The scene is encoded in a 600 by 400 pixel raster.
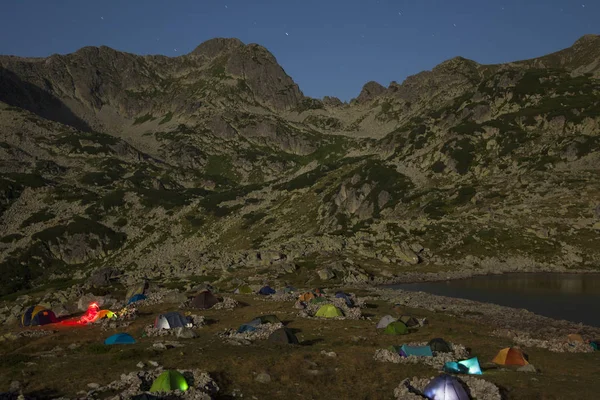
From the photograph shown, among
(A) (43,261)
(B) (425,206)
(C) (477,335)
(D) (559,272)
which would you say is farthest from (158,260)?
(C) (477,335)

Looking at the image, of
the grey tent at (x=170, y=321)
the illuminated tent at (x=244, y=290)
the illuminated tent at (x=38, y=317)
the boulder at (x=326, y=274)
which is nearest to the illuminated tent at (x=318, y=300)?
the grey tent at (x=170, y=321)

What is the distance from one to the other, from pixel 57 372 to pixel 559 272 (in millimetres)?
81071

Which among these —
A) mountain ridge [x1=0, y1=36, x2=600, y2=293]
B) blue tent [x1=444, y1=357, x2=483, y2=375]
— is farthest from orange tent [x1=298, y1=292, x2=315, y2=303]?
blue tent [x1=444, y1=357, x2=483, y2=375]

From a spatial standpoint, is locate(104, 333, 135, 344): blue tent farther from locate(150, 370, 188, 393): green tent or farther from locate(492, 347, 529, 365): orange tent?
locate(492, 347, 529, 365): orange tent

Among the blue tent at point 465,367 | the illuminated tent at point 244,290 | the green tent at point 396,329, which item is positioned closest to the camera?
the blue tent at point 465,367

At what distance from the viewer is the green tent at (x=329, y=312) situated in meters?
48.1

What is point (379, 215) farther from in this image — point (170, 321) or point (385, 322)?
point (170, 321)

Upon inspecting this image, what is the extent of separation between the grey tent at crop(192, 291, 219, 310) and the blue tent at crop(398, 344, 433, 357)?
95.4 ft

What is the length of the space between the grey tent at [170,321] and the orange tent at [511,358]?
2624 cm

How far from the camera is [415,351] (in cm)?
3234

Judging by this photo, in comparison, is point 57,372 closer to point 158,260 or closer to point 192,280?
point 192,280

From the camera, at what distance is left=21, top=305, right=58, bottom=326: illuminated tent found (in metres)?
51.3

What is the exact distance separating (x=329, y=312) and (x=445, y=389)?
24.8 meters

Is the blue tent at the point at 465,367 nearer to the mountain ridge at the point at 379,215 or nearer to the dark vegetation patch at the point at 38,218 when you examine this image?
the mountain ridge at the point at 379,215
